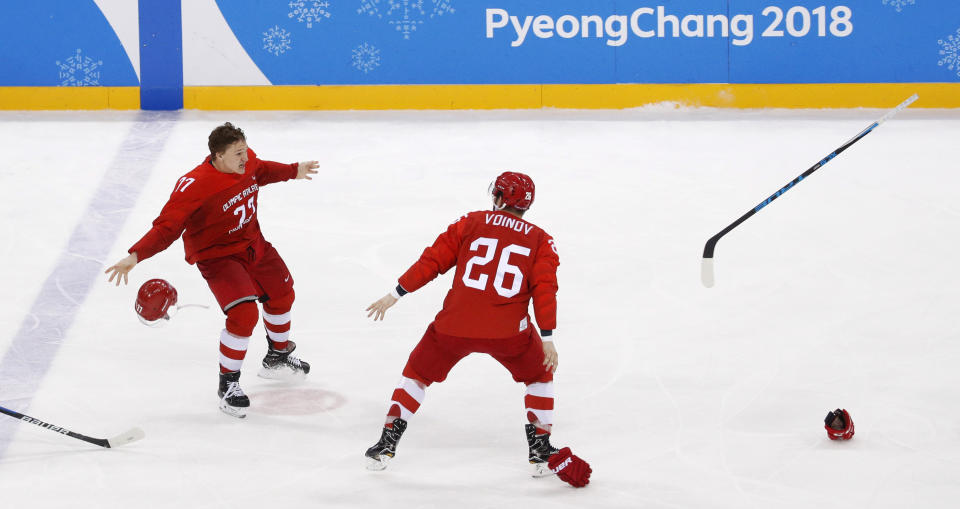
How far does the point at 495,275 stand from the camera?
11.7ft

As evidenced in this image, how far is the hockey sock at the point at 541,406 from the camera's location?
3695 millimetres

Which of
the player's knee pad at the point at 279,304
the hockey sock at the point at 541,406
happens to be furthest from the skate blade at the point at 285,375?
the hockey sock at the point at 541,406

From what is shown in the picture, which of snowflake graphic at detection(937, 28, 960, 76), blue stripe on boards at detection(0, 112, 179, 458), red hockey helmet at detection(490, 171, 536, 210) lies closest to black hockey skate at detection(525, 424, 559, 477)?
red hockey helmet at detection(490, 171, 536, 210)

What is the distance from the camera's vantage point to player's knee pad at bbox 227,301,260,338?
13.6 feet

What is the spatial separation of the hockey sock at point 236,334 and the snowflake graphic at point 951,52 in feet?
20.1

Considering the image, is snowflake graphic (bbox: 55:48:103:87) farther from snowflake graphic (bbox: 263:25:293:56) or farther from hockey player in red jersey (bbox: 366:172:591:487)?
hockey player in red jersey (bbox: 366:172:591:487)

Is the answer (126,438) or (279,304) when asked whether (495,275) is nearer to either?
(279,304)

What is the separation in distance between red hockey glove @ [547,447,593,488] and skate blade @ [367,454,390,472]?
20.8 inches

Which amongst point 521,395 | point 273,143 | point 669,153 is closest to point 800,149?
point 669,153

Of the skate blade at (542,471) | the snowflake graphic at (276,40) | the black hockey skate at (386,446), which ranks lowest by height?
the skate blade at (542,471)

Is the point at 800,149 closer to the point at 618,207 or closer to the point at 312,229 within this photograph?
the point at 618,207

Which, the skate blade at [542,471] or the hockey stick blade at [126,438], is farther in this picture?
the hockey stick blade at [126,438]

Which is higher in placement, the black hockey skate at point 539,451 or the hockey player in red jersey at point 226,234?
the hockey player in red jersey at point 226,234

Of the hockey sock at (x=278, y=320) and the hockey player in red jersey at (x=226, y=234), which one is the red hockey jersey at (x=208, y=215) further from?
the hockey sock at (x=278, y=320)
